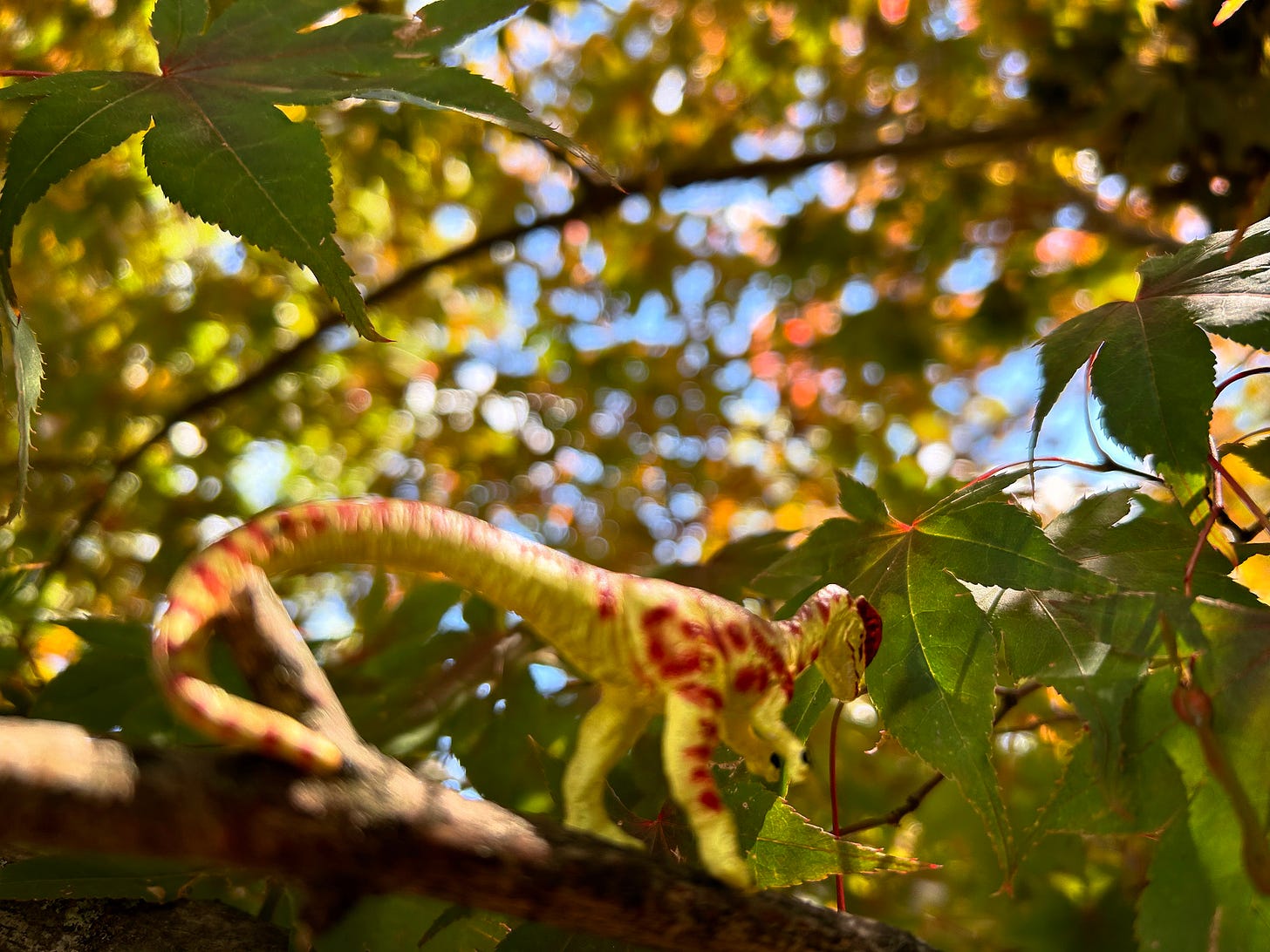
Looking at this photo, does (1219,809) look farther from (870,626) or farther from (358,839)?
(358,839)

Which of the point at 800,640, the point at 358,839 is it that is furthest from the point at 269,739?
the point at 800,640

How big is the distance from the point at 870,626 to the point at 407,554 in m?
0.43

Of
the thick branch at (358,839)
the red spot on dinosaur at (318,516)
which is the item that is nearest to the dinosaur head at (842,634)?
the thick branch at (358,839)

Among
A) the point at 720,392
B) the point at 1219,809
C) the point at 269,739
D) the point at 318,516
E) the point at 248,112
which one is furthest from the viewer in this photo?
the point at 720,392

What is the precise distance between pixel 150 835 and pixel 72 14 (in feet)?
8.71

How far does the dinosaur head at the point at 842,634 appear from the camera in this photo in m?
0.89

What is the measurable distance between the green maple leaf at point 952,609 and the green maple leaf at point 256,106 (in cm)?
54

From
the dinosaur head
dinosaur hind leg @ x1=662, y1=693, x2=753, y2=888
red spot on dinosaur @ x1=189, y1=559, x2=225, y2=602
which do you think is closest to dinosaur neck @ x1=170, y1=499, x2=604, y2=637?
red spot on dinosaur @ x1=189, y1=559, x2=225, y2=602

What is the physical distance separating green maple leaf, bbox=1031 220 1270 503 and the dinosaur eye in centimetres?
24

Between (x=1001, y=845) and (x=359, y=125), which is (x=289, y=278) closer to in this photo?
(x=359, y=125)

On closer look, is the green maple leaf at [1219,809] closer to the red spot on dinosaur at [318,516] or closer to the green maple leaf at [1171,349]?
the green maple leaf at [1171,349]

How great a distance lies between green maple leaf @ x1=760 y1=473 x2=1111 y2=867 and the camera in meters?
0.92

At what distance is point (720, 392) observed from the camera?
3887 mm

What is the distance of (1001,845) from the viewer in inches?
35.4
